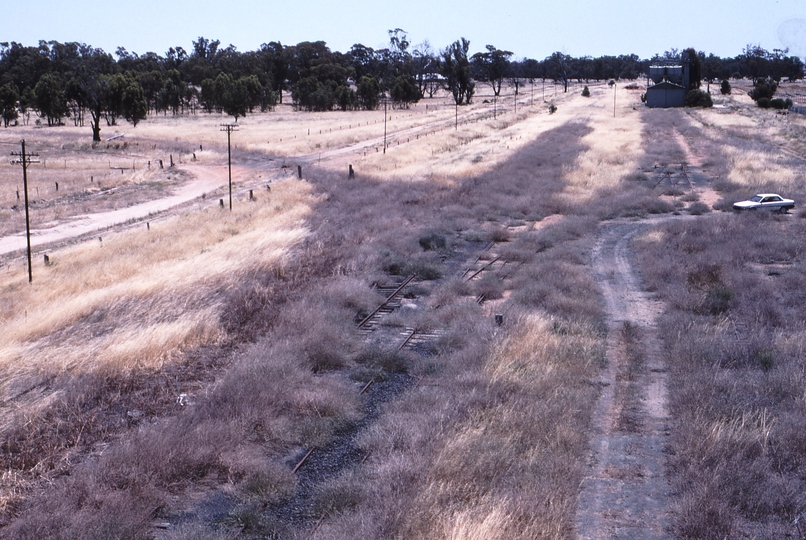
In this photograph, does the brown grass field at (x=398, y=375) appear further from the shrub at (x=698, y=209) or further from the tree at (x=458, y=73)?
the tree at (x=458, y=73)

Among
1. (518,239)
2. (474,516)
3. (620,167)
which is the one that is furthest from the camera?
(620,167)

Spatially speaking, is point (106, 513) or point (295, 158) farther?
point (295, 158)

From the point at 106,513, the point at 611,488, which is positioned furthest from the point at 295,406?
the point at 611,488

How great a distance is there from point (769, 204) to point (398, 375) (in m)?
22.4

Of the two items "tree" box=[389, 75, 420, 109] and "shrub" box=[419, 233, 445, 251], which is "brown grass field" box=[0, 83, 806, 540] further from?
"tree" box=[389, 75, 420, 109]

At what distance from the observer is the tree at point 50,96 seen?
93.4 meters

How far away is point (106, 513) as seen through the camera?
25.6 ft

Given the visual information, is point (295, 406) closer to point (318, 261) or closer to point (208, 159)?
point (318, 261)

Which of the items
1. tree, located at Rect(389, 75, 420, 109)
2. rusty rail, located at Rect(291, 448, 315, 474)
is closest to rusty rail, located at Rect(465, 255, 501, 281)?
rusty rail, located at Rect(291, 448, 315, 474)

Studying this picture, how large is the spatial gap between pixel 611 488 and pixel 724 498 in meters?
Answer: 1.28

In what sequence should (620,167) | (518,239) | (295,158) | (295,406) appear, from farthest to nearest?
(295,158), (620,167), (518,239), (295,406)

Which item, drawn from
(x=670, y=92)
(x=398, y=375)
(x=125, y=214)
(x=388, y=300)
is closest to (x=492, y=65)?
(x=670, y=92)

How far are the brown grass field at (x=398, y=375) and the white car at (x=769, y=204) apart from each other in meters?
1.10

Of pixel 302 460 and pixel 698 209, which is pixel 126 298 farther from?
pixel 698 209
